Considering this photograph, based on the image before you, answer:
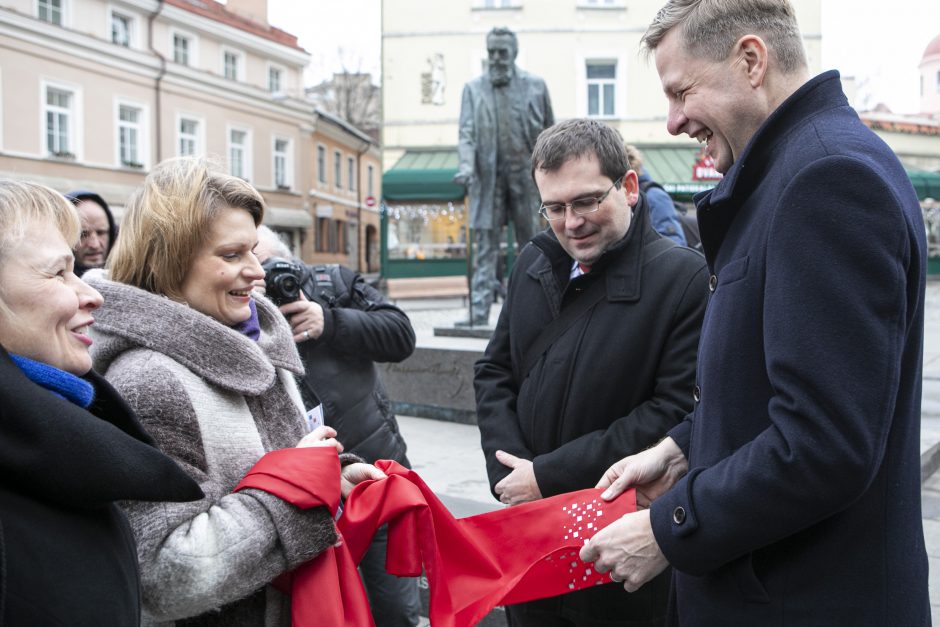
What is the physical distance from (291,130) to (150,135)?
334 inches

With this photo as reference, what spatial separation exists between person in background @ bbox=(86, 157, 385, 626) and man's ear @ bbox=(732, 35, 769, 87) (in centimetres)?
124

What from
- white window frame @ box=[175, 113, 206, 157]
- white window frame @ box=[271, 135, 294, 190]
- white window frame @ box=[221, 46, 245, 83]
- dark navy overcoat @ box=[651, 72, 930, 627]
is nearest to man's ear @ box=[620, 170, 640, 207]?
dark navy overcoat @ box=[651, 72, 930, 627]

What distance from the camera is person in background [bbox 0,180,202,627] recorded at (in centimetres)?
125

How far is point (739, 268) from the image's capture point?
1.58 meters

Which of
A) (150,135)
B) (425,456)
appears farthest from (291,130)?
(425,456)

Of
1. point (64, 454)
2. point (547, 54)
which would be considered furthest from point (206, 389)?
point (547, 54)

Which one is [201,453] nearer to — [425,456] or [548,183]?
[548,183]

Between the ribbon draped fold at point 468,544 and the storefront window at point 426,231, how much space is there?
20202 mm

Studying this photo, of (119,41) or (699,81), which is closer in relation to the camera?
(699,81)

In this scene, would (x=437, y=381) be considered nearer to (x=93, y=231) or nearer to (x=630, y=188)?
(x=93, y=231)

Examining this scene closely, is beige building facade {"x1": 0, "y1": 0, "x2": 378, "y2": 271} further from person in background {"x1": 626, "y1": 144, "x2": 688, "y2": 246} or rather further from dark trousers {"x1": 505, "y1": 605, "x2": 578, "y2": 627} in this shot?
dark trousers {"x1": 505, "y1": 605, "x2": 578, "y2": 627}

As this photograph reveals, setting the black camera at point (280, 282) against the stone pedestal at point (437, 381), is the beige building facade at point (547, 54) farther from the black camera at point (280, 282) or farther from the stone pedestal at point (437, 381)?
the black camera at point (280, 282)

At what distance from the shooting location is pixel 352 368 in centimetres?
327

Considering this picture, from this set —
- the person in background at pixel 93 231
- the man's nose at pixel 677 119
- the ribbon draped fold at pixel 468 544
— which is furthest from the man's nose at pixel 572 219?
the person in background at pixel 93 231
